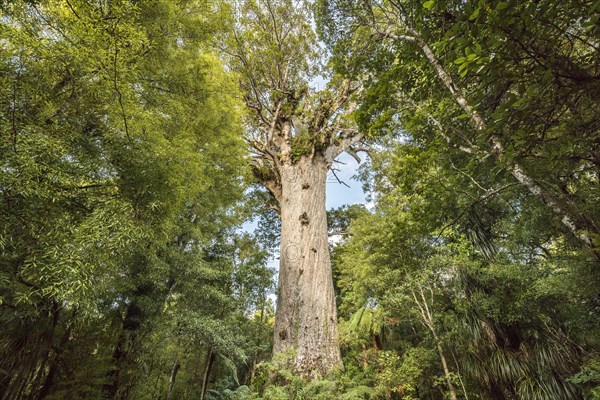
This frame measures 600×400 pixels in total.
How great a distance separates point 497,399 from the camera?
524cm

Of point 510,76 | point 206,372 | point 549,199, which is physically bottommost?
point 206,372

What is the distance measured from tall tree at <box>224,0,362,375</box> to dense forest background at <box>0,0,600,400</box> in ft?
0.36

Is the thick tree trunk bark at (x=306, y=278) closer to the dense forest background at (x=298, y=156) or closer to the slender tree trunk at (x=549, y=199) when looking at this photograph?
the dense forest background at (x=298, y=156)

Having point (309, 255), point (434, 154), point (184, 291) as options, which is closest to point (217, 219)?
point (184, 291)

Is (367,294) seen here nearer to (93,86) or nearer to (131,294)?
(131,294)

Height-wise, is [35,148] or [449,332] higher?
[35,148]

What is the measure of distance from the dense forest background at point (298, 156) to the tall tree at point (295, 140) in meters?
0.11

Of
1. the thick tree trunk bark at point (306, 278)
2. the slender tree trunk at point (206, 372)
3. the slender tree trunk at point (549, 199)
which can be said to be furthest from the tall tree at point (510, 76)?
the slender tree trunk at point (206, 372)

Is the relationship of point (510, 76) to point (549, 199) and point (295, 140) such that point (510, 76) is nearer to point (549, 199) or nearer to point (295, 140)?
point (549, 199)

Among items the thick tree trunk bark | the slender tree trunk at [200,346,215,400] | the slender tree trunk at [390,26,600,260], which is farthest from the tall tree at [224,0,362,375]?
the slender tree trunk at [200,346,215,400]

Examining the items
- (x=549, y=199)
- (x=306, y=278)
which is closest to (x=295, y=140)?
(x=306, y=278)

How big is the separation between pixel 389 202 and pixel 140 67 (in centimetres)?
708

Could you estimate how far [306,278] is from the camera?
511cm

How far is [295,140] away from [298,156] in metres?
0.61
